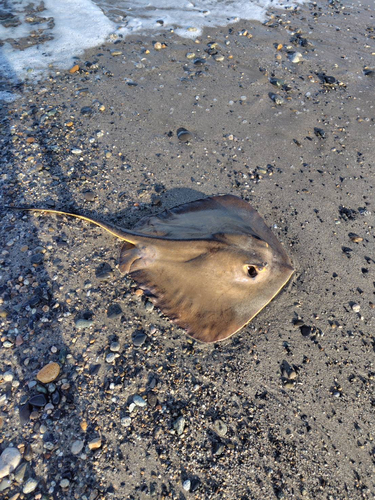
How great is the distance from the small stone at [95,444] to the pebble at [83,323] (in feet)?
3.61

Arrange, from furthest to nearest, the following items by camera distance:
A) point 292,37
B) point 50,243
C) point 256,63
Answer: point 292,37 < point 256,63 < point 50,243

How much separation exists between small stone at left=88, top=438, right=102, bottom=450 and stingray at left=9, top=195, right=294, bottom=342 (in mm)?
1247

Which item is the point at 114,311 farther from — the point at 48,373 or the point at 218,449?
the point at 218,449

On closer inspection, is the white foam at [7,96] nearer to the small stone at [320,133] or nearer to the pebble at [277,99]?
the pebble at [277,99]

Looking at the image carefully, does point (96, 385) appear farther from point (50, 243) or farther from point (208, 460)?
point (50, 243)

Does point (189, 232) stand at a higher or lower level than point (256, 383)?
higher

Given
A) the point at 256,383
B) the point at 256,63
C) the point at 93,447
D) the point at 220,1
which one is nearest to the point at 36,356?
the point at 93,447

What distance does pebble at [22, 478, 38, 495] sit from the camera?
2.61 m

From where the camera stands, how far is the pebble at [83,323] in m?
3.48

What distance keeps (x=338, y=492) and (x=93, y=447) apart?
2154 mm

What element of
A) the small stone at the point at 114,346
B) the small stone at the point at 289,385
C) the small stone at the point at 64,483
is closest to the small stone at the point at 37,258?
the small stone at the point at 114,346

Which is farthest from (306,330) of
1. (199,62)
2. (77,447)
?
(199,62)

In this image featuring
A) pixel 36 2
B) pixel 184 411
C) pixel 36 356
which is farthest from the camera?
pixel 36 2

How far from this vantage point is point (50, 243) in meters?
4.09
